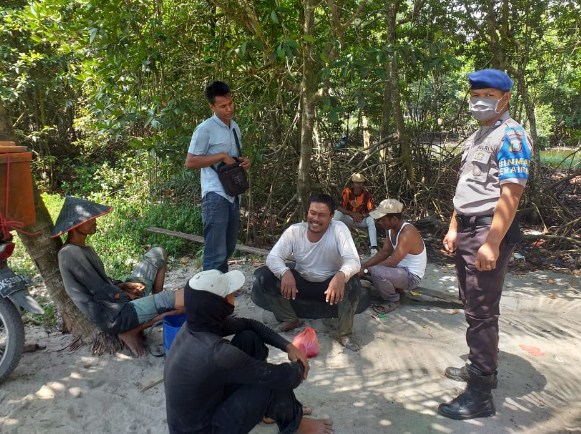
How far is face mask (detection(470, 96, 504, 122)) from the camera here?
2.43 meters

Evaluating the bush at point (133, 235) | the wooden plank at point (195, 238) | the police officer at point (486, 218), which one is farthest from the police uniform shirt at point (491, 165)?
the bush at point (133, 235)

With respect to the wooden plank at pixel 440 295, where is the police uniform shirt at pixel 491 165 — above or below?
above

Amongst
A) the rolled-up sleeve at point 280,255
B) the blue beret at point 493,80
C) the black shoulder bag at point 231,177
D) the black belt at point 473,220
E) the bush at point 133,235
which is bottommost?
the bush at point 133,235

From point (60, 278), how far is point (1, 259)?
0.46 metres

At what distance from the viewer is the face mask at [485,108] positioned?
2.43 m

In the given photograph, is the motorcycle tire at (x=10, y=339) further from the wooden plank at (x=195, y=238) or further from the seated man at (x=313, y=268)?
the wooden plank at (x=195, y=238)

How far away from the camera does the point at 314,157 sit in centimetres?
746

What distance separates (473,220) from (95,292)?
8.23ft

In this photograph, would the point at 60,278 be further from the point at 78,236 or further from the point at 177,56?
the point at 177,56

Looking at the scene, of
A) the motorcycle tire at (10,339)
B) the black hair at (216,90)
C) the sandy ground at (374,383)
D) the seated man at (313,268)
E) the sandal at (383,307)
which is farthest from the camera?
the sandal at (383,307)

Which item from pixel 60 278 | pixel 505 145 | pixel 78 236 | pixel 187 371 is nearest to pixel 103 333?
pixel 60 278

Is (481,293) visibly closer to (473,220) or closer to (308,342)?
(473,220)

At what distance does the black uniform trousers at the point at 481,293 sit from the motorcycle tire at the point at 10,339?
110 inches

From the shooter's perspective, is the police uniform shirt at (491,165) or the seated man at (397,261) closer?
the police uniform shirt at (491,165)
